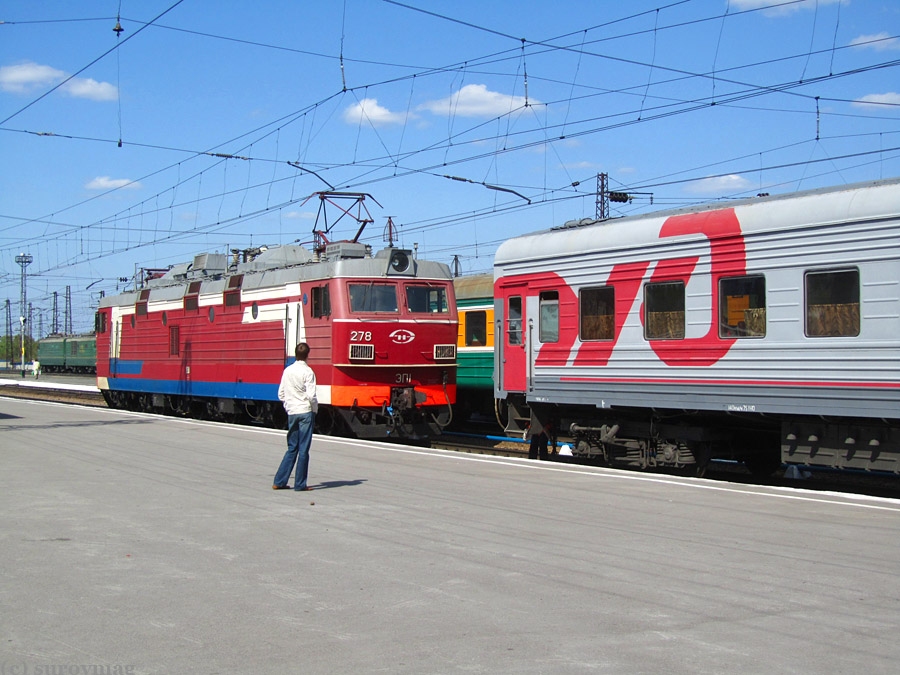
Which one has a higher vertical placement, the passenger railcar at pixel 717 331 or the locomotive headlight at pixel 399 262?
the locomotive headlight at pixel 399 262

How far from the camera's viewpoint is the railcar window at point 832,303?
10.6 m

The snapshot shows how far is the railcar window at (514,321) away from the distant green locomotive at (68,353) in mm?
55410

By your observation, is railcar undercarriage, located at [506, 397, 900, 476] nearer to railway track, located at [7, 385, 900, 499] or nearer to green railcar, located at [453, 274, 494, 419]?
railway track, located at [7, 385, 900, 499]

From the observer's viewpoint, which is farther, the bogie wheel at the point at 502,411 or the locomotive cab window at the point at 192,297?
the locomotive cab window at the point at 192,297

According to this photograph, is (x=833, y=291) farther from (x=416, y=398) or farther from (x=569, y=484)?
(x=416, y=398)

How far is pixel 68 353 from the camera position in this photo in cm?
7412

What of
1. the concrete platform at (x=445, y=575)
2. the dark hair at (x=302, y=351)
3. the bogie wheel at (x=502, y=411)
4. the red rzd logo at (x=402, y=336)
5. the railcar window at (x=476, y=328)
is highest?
the railcar window at (x=476, y=328)

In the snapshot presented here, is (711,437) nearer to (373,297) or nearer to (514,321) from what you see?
(514,321)

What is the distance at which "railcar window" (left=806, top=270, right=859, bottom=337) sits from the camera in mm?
10609

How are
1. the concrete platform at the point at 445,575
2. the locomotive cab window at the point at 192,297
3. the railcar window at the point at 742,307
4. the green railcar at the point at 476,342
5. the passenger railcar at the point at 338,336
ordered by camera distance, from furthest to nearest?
the locomotive cab window at the point at 192,297
the green railcar at the point at 476,342
the passenger railcar at the point at 338,336
the railcar window at the point at 742,307
the concrete platform at the point at 445,575

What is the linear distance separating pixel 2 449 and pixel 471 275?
41.2 ft

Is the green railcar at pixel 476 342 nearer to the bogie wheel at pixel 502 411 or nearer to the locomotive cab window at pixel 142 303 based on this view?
the bogie wheel at pixel 502 411

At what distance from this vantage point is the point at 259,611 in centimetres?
589

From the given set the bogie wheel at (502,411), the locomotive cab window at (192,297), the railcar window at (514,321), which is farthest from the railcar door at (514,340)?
the locomotive cab window at (192,297)
